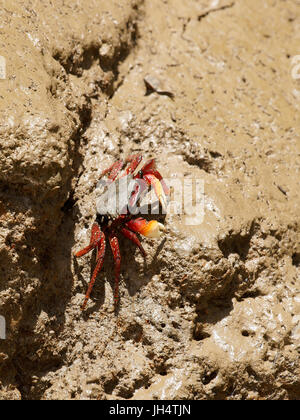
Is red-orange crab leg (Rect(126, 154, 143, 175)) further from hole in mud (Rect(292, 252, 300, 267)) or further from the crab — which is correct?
hole in mud (Rect(292, 252, 300, 267))

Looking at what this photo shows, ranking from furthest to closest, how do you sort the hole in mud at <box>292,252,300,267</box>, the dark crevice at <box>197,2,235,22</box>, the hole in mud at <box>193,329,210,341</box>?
the dark crevice at <box>197,2,235,22</box> → the hole in mud at <box>292,252,300,267</box> → the hole in mud at <box>193,329,210,341</box>

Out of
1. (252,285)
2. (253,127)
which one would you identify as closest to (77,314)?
(252,285)

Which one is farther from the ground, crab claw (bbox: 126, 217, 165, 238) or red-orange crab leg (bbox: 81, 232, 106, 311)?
crab claw (bbox: 126, 217, 165, 238)

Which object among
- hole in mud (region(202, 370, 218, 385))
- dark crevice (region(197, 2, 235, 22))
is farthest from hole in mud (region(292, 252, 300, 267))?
dark crevice (region(197, 2, 235, 22))

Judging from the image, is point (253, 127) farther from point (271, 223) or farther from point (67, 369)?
point (67, 369)

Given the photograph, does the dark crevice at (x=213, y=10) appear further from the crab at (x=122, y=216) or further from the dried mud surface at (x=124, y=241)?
the crab at (x=122, y=216)

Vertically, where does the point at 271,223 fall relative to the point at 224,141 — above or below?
below
